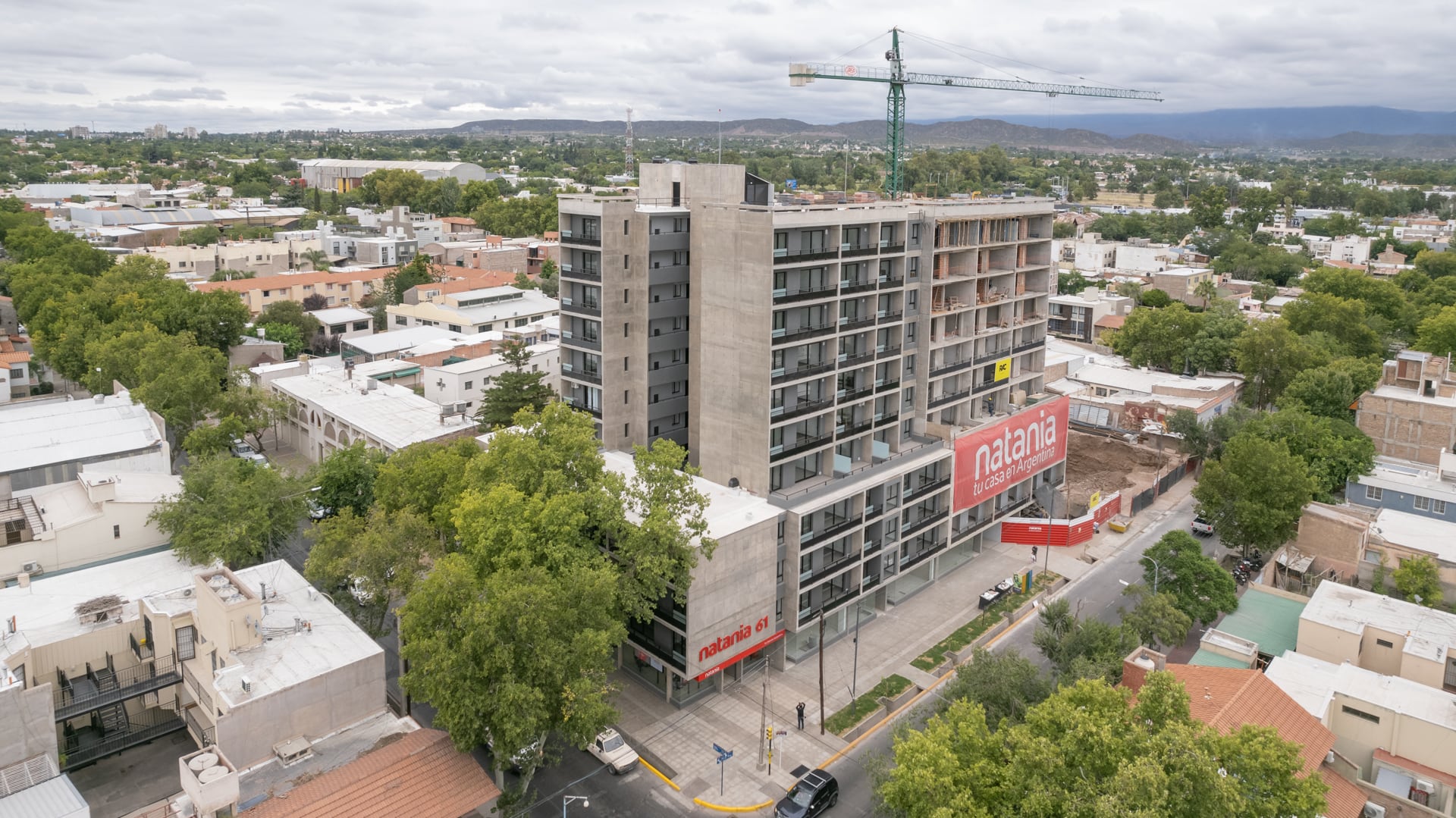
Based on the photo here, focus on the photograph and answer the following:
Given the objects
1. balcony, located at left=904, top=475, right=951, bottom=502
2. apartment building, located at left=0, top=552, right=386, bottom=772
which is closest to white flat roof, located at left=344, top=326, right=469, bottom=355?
apartment building, located at left=0, top=552, right=386, bottom=772

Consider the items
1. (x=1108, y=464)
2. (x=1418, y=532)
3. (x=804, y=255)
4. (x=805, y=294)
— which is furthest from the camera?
(x=1108, y=464)

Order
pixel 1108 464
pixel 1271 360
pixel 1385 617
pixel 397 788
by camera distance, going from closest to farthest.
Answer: pixel 397 788, pixel 1385 617, pixel 1108 464, pixel 1271 360

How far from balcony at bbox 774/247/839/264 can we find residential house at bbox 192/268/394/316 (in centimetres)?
7775

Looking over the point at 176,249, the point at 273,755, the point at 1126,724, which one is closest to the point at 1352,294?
the point at 1126,724

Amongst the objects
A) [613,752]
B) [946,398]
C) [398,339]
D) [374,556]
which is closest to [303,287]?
[398,339]

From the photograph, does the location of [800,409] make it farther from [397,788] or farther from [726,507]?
[397,788]

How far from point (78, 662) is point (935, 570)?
44.8 metres

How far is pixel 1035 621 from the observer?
54.1 m

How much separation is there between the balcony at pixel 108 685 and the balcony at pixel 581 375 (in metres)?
24.4

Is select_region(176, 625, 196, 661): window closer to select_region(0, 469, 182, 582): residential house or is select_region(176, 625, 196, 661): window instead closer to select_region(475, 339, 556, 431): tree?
select_region(0, 469, 182, 582): residential house

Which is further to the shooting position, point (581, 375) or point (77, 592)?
point (581, 375)

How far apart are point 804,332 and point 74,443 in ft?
152

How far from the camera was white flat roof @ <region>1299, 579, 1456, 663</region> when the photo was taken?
134 feet

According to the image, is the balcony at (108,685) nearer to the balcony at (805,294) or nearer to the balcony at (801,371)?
the balcony at (801,371)
